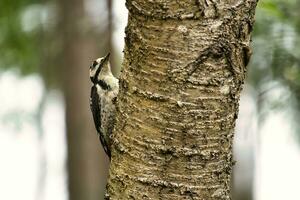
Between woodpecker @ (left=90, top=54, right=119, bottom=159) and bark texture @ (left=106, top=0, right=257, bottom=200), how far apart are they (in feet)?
5.63

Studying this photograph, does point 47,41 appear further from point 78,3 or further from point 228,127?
point 228,127

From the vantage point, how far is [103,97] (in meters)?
4.89

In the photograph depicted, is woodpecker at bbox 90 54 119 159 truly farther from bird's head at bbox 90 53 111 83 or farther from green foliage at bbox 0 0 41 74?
green foliage at bbox 0 0 41 74

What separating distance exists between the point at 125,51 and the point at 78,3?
621 centimetres

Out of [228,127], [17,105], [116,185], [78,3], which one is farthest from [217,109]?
[17,105]

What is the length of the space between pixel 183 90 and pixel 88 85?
662cm

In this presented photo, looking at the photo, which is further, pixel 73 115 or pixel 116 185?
pixel 73 115

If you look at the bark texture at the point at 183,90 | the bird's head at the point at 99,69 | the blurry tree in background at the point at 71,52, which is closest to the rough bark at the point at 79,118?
the blurry tree in background at the point at 71,52

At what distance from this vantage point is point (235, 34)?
279 cm

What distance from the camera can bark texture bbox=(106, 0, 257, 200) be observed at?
9.07ft

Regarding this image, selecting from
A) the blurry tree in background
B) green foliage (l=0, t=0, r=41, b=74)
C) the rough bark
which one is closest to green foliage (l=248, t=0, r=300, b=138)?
the blurry tree in background

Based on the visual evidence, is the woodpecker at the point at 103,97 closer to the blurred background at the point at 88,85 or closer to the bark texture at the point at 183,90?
the blurred background at the point at 88,85

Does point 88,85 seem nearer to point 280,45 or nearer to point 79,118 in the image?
point 79,118

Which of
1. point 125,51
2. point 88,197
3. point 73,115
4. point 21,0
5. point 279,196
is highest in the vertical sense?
point 125,51
